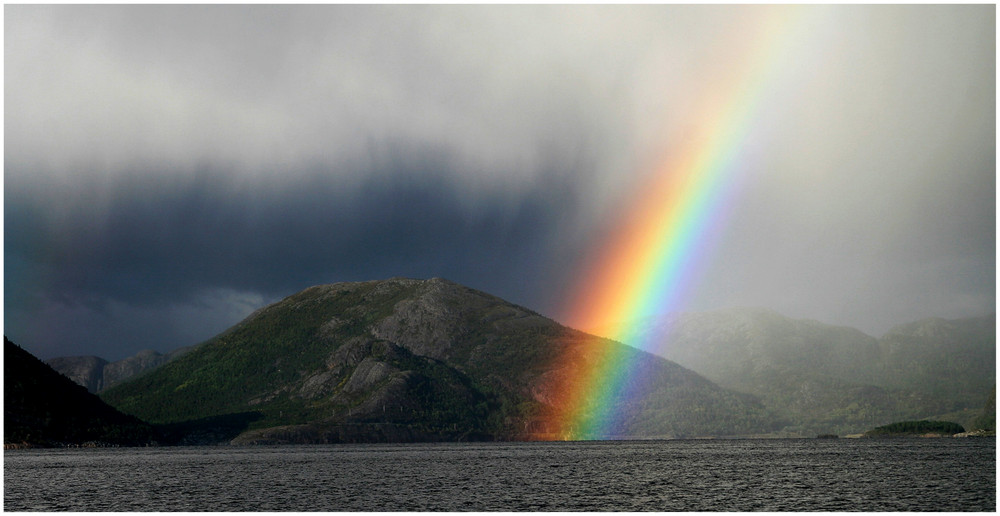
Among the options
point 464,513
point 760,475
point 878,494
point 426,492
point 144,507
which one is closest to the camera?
point 464,513

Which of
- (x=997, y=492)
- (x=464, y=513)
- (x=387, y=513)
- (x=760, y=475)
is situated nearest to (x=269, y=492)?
(x=387, y=513)

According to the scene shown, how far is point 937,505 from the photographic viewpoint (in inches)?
4220

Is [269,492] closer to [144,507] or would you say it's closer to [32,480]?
[144,507]

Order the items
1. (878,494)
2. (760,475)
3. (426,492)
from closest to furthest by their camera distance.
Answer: (878,494), (426,492), (760,475)

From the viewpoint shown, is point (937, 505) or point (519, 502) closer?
point (937, 505)

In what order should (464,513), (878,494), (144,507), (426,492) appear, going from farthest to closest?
(426,492) → (878,494) → (144,507) → (464,513)

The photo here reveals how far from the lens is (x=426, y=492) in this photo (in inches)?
5364

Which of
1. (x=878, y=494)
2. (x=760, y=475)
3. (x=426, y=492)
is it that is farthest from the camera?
(x=760, y=475)

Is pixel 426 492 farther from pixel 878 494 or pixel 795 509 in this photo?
pixel 878 494

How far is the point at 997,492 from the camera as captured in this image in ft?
404

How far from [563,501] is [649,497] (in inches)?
535

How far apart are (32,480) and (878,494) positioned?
158 meters

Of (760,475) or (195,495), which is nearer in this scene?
(195,495)

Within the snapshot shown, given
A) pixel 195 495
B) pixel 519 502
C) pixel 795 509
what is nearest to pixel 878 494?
pixel 795 509
